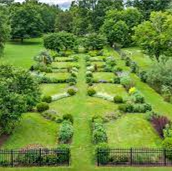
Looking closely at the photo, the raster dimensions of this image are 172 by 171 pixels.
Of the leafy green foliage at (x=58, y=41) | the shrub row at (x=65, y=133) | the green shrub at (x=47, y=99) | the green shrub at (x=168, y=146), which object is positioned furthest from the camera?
→ the leafy green foliage at (x=58, y=41)

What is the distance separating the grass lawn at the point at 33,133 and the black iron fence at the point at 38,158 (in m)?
2.54

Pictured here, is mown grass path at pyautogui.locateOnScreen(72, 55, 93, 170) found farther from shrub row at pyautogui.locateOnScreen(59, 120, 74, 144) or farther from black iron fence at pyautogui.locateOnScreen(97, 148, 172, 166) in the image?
black iron fence at pyautogui.locateOnScreen(97, 148, 172, 166)

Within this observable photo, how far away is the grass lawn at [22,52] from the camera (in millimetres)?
60688

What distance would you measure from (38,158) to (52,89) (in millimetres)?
20114

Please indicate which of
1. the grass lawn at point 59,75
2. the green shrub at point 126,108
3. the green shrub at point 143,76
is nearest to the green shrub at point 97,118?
the green shrub at point 126,108

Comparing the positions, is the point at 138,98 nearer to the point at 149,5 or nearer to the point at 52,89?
the point at 52,89

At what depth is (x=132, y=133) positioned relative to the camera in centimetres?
2895

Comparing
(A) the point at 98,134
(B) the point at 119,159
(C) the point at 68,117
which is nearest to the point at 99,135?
(A) the point at 98,134

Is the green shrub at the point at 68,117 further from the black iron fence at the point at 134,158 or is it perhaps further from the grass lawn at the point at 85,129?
the black iron fence at the point at 134,158

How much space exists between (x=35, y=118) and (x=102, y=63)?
30198 millimetres

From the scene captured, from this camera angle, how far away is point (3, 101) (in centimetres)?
2650

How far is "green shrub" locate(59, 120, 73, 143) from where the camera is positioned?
88.8ft

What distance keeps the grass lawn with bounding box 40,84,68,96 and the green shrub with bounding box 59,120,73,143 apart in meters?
12.5

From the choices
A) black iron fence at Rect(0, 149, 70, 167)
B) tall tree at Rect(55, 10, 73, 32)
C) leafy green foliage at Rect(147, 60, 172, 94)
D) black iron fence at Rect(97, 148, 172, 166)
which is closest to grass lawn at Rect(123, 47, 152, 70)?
leafy green foliage at Rect(147, 60, 172, 94)
